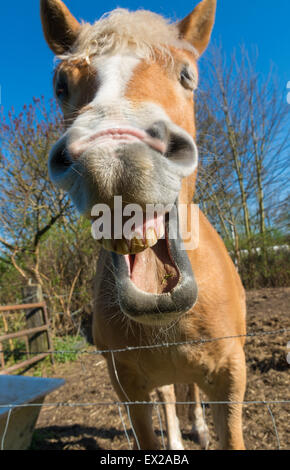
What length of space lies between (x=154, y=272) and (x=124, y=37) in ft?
3.66

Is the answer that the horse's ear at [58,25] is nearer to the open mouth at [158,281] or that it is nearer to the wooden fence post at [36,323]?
the open mouth at [158,281]

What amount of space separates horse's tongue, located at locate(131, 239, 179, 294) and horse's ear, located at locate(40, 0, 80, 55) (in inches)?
54.9

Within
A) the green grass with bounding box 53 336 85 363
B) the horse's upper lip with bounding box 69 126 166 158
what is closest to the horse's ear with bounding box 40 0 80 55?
the horse's upper lip with bounding box 69 126 166 158

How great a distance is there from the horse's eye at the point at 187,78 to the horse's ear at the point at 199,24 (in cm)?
35

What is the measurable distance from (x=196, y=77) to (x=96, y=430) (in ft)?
12.8

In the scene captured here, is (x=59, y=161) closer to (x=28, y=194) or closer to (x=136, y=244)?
(x=136, y=244)

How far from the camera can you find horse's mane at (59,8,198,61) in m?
1.41

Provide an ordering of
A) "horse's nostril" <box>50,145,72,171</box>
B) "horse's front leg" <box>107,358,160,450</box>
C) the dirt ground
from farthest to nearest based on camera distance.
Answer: the dirt ground → "horse's front leg" <box>107,358,160,450</box> → "horse's nostril" <box>50,145,72,171</box>

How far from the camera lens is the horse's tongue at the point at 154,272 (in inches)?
52.2

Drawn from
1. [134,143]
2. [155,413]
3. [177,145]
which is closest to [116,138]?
[134,143]

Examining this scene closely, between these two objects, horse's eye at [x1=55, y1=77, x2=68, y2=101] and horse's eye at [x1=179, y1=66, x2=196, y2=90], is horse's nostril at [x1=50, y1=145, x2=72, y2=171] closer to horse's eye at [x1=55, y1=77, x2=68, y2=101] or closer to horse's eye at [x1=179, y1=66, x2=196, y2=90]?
horse's eye at [x1=55, y1=77, x2=68, y2=101]

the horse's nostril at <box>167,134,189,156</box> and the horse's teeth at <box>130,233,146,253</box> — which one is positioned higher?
the horse's nostril at <box>167,134,189,156</box>

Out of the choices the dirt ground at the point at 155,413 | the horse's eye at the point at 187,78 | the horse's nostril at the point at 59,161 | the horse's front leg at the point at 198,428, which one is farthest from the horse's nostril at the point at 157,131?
the horse's front leg at the point at 198,428

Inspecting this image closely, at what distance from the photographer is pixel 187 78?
5.64 ft
